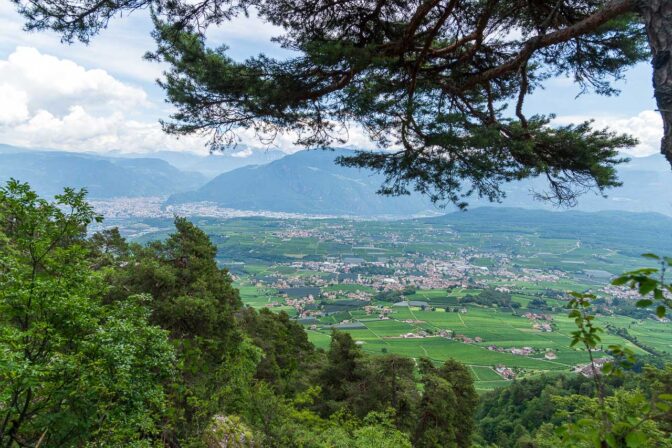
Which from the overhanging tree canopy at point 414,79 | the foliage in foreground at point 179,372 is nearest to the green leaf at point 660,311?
the foliage in foreground at point 179,372

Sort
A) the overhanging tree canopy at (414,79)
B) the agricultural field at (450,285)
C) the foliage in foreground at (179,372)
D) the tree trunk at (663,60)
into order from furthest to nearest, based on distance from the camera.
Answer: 1. the agricultural field at (450,285)
2. the overhanging tree canopy at (414,79)
3. the foliage in foreground at (179,372)
4. the tree trunk at (663,60)

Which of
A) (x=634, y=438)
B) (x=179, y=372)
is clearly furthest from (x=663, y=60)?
(x=179, y=372)

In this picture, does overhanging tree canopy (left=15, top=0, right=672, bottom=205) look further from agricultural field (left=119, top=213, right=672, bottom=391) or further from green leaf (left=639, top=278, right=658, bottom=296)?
agricultural field (left=119, top=213, right=672, bottom=391)

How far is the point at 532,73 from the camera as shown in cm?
575

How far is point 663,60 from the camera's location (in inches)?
84.2

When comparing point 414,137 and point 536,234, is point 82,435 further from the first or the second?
point 536,234

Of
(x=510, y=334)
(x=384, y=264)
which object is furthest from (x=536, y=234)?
(x=510, y=334)

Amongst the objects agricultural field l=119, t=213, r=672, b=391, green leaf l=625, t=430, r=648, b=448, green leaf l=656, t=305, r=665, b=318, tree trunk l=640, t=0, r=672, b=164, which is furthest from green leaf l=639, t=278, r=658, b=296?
agricultural field l=119, t=213, r=672, b=391

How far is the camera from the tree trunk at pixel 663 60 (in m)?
2.11

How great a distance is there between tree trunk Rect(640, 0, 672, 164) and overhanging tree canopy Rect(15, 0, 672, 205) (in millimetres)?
1927

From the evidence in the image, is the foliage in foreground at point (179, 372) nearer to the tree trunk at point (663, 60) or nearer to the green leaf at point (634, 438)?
the green leaf at point (634, 438)

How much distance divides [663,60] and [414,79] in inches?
114

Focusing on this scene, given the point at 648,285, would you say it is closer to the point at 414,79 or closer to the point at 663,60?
the point at 663,60

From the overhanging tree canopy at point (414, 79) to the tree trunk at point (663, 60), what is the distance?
1.93 m
